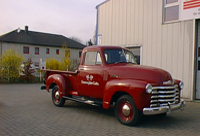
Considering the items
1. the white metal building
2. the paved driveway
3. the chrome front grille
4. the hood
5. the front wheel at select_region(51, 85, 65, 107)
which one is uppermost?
the white metal building

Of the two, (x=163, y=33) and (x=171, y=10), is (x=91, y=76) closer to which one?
(x=163, y=33)

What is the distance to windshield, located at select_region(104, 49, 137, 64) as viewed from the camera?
23.4ft

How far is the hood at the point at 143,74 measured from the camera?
228 inches

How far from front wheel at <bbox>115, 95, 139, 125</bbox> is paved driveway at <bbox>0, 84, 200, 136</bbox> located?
7.0 inches

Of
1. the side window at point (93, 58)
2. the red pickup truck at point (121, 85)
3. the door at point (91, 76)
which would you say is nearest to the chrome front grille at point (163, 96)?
the red pickup truck at point (121, 85)

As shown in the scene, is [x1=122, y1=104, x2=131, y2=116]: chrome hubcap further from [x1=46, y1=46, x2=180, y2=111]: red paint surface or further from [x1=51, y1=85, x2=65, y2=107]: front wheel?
[x1=51, y1=85, x2=65, y2=107]: front wheel

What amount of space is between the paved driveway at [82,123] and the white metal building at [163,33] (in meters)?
2.17

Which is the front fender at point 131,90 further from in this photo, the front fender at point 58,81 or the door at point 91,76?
the front fender at point 58,81

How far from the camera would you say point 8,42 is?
38.0 m

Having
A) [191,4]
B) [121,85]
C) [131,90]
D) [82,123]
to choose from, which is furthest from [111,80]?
[191,4]

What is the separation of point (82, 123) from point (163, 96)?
233 centimetres

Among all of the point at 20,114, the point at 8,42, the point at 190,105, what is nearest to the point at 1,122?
the point at 20,114

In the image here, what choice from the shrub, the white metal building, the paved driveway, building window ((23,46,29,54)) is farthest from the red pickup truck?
building window ((23,46,29,54))

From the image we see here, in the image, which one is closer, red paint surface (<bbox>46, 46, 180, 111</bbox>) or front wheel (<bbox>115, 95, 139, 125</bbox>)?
red paint surface (<bbox>46, 46, 180, 111</bbox>)
